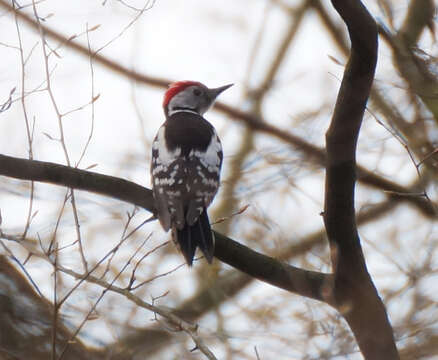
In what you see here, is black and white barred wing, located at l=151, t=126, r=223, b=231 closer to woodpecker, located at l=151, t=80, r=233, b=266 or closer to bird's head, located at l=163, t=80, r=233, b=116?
woodpecker, located at l=151, t=80, r=233, b=266

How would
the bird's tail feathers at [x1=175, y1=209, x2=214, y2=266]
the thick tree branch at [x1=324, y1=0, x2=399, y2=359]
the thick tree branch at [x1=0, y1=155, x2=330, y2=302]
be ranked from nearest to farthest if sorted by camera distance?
the thick tree branch at [x1=324, y1=0, x2=399, y2=359]
the thick tree branch at [x1=0, y1=155, x2=330, y2=302]
the bird's tail feathers at [x1=175, y1=209, x2=214, y2=266]

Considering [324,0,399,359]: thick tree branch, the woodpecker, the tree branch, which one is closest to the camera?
[324,0,399,359]: thick tree branch

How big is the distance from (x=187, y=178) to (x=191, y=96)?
2.14 metres

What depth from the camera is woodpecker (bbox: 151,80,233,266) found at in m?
4.52

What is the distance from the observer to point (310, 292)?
167 inches

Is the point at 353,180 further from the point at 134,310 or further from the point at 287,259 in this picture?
the point at 134,310

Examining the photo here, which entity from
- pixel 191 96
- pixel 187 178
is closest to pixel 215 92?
pixel 191 96

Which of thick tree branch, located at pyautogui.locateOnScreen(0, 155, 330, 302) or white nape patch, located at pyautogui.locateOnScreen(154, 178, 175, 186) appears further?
white nape patch, located at pyautogui.locateOnScreen(154, 178, 175, 186)

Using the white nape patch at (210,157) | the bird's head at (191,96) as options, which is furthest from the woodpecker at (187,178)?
the bird's head at (191,96)

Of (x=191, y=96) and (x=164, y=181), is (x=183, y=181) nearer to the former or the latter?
(x=164, y=181)

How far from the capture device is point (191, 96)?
696cm

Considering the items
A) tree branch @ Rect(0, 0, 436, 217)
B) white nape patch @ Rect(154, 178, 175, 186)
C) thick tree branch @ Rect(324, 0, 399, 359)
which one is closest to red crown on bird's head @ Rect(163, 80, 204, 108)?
tree branch @ Rect(0, 0, 436, 217)

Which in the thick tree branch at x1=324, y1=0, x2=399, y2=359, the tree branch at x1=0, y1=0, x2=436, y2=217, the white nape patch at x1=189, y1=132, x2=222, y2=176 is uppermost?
the tree branch at x1=0, y1=0, x2=436, y2=217

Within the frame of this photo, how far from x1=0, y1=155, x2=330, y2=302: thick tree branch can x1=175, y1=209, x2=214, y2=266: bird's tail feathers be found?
0.20ft
